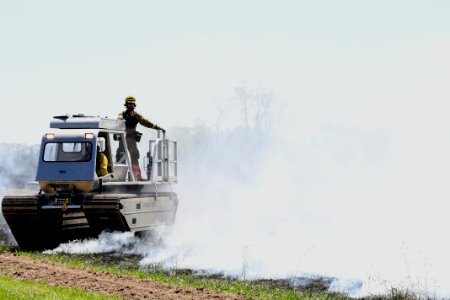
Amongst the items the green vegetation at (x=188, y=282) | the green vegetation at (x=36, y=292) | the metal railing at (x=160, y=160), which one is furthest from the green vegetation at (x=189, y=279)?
the metal railing at (x=160, y=160)

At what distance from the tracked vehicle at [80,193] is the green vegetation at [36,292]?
6509 mm

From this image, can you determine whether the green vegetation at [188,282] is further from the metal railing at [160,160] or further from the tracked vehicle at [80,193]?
the metal railing at [160,160]

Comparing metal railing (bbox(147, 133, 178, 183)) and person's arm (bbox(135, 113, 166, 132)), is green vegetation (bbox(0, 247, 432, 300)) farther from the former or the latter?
person's arm (bbox(135, 113, 166, 132))

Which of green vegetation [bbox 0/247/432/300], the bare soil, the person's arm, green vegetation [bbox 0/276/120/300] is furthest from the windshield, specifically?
green vegetation [bbox 0/276/120/300]

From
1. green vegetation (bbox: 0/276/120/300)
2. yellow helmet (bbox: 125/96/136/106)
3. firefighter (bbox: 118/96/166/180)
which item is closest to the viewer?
green vegetation (bbox: 0/276/120/300)

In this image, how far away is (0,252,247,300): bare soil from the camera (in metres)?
13.7

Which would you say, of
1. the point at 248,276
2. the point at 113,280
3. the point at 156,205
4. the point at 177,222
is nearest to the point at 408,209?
the point at 177,222

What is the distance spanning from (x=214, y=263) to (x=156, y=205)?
13.4 feet

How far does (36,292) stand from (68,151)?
9.15m

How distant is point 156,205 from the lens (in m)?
22.9

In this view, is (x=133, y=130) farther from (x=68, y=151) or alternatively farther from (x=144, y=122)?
(x=68, y=151)

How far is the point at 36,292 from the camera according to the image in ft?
42.8

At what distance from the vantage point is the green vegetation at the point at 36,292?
12.5m

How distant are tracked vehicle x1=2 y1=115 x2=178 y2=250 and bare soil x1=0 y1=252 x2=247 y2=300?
3550mm
